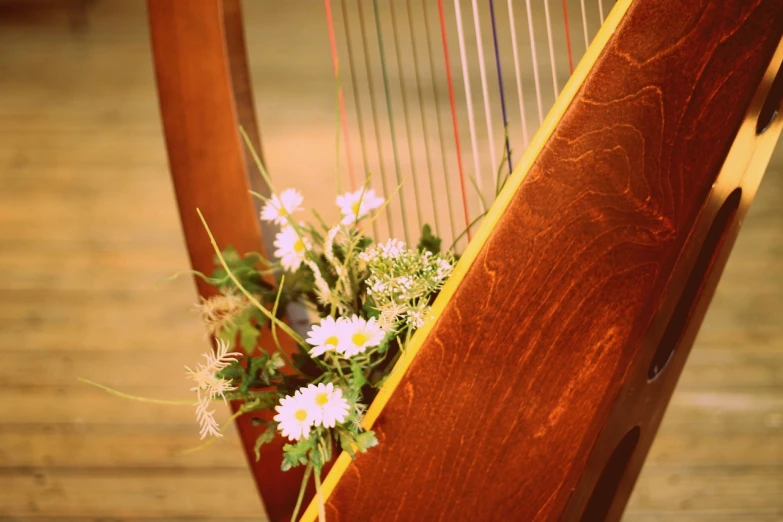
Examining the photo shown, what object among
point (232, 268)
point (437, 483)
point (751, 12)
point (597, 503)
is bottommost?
point (597, 503)

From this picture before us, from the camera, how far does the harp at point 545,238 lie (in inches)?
25.3

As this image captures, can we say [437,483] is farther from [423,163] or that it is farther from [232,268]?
[423,163]

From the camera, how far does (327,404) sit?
1.86ft

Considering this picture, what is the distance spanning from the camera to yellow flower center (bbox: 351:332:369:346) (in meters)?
0.58

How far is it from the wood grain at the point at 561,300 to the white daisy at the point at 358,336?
80 millimetres

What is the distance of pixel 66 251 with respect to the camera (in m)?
1.91

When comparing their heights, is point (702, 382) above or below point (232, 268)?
below

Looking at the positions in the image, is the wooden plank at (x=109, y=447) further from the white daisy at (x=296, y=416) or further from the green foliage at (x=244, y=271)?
the white daisy at (x=296, y=416)

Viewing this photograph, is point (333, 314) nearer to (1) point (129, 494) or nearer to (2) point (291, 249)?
(2) point (291, 249)

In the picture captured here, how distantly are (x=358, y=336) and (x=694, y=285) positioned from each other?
66 centimetres

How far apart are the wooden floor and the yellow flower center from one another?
1.31 meters

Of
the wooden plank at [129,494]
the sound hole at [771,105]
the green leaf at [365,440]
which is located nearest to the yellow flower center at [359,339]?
the green leaf at [365,440]

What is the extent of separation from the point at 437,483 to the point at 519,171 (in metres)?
0.37

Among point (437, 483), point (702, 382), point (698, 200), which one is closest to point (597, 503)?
point (437, 483)
